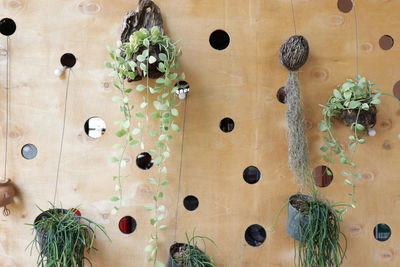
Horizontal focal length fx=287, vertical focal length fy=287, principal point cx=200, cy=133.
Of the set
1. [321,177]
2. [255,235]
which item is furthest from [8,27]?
[321,177]

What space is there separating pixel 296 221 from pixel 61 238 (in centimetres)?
94

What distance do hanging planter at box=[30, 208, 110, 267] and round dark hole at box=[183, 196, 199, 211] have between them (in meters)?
0.37

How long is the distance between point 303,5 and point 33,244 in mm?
1617

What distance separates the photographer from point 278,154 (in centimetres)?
134

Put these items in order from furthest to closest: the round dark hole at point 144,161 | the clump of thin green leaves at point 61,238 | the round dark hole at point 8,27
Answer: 1. the round dark hole at point 144,161
2. the round dark hole at point 8,27
3. the clump of thin green leaves at point 61,238

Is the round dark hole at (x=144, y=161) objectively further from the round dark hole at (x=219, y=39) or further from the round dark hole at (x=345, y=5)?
the round dark hole at (x=345, y=5)

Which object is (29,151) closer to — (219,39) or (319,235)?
(219,39)

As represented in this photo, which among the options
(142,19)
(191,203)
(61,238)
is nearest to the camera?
(61,238)

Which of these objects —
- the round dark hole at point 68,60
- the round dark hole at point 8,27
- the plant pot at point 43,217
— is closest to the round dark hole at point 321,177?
the plant pot at point 43,217

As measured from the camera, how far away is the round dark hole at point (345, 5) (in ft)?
4.61

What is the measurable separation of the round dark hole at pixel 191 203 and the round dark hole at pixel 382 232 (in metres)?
0.87

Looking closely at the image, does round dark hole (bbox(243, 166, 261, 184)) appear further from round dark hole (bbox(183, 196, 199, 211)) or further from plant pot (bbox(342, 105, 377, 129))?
plant pot (bbox(342, 105, 377, 129))

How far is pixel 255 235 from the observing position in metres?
1.37

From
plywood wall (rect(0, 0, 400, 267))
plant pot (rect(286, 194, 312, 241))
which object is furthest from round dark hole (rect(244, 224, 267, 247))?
plant pot (rect(286, 194, 312, 241))
